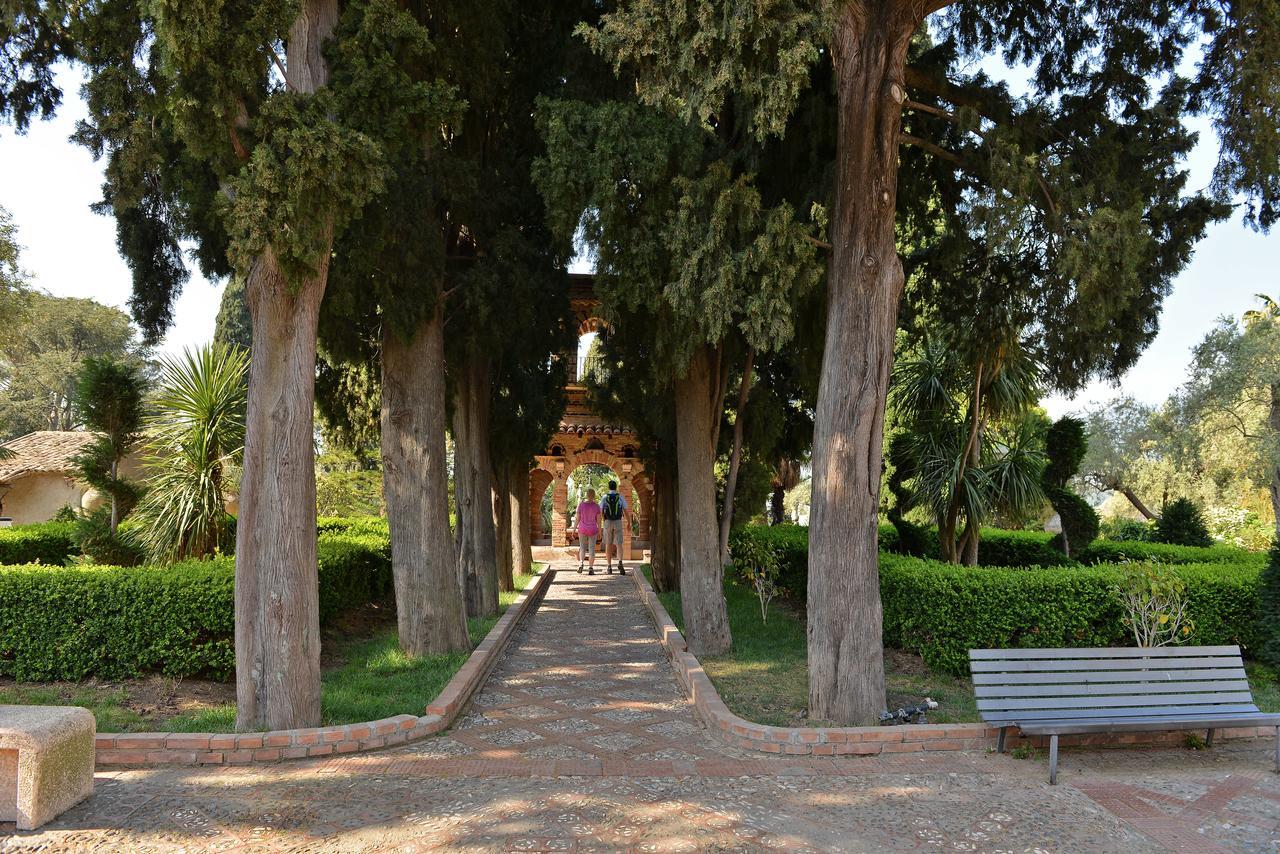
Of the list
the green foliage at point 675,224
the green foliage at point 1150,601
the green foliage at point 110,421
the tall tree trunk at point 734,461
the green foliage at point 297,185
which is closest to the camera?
the green foliage at point 297,185

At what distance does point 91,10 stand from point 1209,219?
9044 millimetres

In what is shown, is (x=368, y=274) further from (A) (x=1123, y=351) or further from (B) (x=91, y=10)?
(A) (x=1123, y=351)

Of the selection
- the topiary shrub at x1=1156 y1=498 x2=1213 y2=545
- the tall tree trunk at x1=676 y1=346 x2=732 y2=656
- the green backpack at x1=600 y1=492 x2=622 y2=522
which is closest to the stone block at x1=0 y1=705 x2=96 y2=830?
the tall tree trunk at x1=676 y1=346 x2=732 y2=656

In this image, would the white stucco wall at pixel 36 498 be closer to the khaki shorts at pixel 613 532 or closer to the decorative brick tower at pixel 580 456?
the decorative brick tower at pixel 580 456

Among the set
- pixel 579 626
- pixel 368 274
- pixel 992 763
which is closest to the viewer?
pixel 992 763

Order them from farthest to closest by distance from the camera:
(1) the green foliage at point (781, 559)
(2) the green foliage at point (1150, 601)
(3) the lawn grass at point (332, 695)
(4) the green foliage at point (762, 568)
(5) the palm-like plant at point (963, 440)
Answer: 1. (5) the palm-like plant at point (963, 440)
2. (1) the green foliage at point (781, 559)
3. (4) the green foliage at point (762, 568)
4. (2) the green foliage at point (1150, 601)
5. (3) the lawn grass at point (332, 695)

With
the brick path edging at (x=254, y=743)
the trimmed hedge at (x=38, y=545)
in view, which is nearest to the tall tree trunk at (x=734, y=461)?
the brick path edging at (x=254, y=743)

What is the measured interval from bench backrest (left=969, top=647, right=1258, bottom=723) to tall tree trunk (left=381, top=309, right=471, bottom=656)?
198 inches

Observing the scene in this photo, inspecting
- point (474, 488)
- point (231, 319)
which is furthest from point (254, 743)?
point (231, 319)

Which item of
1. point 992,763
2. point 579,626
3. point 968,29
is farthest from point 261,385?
point 968,29

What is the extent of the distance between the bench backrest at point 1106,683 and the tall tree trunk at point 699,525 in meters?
3.72

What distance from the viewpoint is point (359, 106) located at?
599cm

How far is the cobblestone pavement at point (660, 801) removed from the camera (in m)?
3.94

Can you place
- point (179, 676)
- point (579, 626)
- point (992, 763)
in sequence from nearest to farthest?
1. point (992, 763)
2. point (179, 676)
3. point (579, 626)
